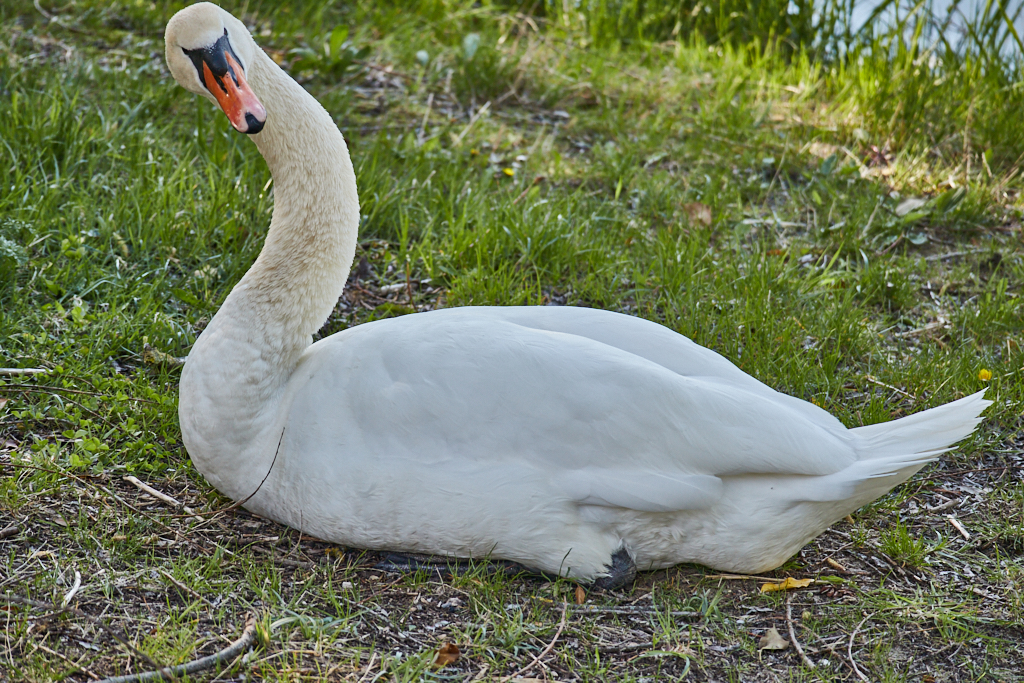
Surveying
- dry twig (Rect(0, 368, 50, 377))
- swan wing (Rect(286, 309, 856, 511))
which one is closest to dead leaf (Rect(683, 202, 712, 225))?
swan wing (Rect(286, 309, 856, 511))

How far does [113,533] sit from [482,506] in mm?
1129

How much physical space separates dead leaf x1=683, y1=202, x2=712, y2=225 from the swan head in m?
3.04

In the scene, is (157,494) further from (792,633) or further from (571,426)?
(792,633)

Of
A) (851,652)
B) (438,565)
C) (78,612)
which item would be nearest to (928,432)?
(851,652)

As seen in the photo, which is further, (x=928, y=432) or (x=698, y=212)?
(x=698, y=212)

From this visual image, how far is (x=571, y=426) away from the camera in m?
2.79

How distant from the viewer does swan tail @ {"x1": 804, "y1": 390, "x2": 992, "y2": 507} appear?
2.80 metres

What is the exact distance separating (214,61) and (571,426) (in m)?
1.42

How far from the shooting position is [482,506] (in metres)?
2.82

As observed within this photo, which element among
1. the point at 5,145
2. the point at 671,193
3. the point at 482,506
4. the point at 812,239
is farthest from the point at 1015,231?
the point at 5,145

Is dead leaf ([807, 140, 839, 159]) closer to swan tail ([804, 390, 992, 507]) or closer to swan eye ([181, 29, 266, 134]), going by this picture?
swan tail ([804, 390, 992, 507])

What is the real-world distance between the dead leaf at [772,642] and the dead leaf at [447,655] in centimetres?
85

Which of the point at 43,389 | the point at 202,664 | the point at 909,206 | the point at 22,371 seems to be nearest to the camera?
the point at 202,664

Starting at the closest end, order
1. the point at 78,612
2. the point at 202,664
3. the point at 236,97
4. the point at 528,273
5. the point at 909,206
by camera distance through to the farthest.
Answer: the point at 202,664
the point at 78,612
the point at 236,97
the point at 528,273
the point at 909,206
